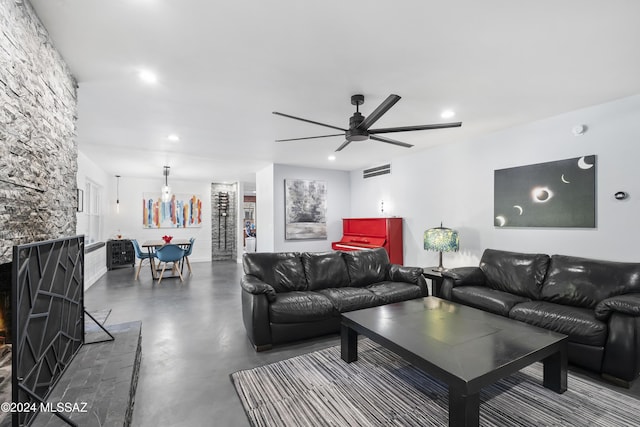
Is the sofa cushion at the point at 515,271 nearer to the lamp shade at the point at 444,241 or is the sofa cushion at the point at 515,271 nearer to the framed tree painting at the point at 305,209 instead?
the lamp shade at the point at 444,241

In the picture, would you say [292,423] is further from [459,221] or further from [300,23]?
[459,221]

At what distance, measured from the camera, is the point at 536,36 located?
211 cm

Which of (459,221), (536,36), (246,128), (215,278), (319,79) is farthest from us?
(215,278)

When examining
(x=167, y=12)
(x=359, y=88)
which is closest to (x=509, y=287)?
(x=359, y=88)

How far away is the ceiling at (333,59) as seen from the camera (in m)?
1.86

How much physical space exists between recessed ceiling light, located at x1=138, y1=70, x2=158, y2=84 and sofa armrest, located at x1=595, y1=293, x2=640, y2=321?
166 inches

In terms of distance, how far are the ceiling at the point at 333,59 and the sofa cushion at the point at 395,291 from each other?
6.86 ft

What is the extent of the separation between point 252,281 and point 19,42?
2.43 meters

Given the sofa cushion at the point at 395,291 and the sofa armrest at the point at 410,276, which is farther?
the sofa armrest at the point at 410,276

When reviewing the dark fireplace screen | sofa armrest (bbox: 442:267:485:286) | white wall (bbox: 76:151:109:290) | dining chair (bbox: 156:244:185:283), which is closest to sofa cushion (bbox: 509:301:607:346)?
sofa armrest (bbox: 442:267:485:286)

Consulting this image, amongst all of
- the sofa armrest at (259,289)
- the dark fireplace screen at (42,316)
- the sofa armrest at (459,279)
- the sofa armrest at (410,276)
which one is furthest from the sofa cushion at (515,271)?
the dark fireplace screen at (42,316)

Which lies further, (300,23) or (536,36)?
(536,36)

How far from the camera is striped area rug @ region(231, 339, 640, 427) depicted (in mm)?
1857

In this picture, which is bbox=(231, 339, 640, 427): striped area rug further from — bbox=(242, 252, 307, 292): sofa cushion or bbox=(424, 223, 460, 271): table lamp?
bbox=(424, 223, 460, 271): table lamp
